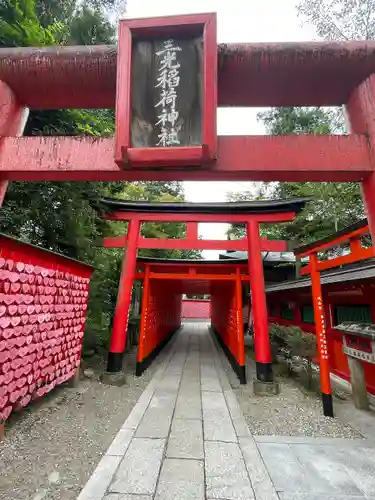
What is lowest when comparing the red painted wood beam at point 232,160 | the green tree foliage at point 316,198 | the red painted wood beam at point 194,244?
the red painted wood beam at point 232,160

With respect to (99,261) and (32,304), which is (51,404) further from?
(99,261)

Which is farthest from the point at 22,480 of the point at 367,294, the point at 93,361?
the point at 367,294

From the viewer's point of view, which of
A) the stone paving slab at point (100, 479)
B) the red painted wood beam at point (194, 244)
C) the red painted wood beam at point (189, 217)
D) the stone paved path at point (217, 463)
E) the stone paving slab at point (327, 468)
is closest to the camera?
the stone paving slab at point (100, 479)

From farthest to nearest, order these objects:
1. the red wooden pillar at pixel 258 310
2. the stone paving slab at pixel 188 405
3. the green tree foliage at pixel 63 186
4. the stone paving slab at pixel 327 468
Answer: the red wooden pillar at pixel 258 310, the green tree foliage at pixel 63 186, the stone paving slab at pixel 188 405, the stone paving slab at pixel 327 468

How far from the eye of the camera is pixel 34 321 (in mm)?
3920

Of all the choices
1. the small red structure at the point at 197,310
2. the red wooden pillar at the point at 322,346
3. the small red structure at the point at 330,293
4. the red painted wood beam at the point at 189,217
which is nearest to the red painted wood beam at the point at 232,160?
the small red structure at the point at 330,293

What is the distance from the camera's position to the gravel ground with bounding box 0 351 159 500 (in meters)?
2.55

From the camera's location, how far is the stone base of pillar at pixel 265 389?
549 centimetres

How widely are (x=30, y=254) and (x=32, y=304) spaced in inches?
27.9

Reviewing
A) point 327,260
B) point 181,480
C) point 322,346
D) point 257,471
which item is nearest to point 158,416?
point 181,480

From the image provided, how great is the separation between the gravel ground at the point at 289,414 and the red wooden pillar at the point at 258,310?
1.67ft

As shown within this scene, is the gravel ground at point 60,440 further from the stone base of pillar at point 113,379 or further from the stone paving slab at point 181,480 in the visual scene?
the stone paving slab at point 181,480

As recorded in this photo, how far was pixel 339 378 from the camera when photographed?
6648 millimetres

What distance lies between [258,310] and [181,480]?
3958mm
